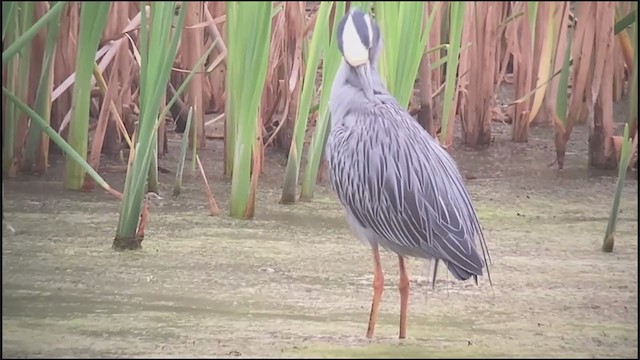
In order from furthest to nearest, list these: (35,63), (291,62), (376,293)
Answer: (291,62), (35,63), (376,293)

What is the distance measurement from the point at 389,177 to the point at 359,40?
0.22 meters

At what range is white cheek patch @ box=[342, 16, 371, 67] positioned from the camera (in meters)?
1.73

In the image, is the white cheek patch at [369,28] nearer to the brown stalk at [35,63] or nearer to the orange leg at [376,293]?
the orange leg at [376,293]

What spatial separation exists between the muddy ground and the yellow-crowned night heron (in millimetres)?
105

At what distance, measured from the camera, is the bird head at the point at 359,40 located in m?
1.72

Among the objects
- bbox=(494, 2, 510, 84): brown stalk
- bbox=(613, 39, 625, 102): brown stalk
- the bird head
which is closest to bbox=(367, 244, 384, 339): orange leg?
the bird head

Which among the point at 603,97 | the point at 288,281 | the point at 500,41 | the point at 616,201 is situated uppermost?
the point at 500,41

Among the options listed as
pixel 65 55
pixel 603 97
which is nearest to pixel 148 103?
pixel 65 55

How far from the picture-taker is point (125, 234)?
208 cm

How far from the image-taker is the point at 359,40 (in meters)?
1.73

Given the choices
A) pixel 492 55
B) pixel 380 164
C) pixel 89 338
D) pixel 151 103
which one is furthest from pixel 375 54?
pixel 492 55

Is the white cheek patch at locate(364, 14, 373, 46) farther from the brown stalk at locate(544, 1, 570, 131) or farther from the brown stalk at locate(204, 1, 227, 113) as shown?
the brown stalk at locate(544, 1, 570, 131)

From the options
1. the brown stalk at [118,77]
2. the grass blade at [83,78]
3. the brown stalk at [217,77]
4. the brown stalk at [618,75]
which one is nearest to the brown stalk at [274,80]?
the brown stalk at [217,77]

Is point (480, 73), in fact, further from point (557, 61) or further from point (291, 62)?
point (557, 61)
